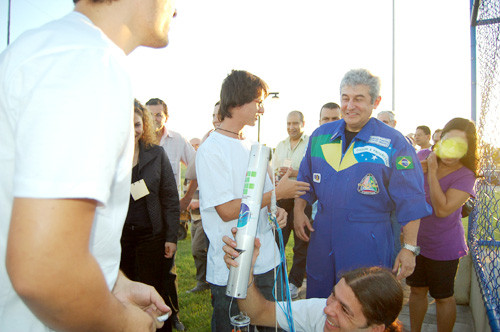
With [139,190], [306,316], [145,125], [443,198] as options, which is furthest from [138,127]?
[443,198]

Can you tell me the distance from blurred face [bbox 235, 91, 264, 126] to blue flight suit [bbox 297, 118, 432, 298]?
67 centimetres

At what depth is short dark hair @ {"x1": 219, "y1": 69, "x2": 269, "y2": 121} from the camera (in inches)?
Result: 88.7

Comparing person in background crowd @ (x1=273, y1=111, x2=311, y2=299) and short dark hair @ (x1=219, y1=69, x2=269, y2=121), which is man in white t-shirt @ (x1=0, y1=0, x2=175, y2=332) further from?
person in background crowd @ (x1=273, y1=111, x2=311, y2=299)

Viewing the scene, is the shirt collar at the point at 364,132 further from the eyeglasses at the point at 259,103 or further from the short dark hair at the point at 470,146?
the short dark hair at the point at 470,146

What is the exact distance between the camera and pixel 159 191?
10.2 ft

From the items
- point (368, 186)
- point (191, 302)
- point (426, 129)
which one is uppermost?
point (426, 129)

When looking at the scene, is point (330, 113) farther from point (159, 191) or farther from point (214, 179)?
point (214, 179)

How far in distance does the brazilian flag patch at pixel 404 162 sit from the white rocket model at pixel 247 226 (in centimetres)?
146

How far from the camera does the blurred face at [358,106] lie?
8.32 ft

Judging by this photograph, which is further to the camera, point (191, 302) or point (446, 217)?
point (191, 302)

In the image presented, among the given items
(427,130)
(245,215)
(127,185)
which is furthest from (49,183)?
(427,130)

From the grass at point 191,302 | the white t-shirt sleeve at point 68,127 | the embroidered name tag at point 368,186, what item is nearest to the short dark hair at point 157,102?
the grass at point 191,302

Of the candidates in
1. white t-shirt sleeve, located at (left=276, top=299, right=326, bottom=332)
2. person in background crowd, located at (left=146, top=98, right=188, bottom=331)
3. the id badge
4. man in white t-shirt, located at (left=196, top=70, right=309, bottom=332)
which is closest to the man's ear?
white t-shirt sleeve, located at (left=276, top=299, right=326, bottom=332)

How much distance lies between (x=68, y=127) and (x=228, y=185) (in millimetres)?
1513
